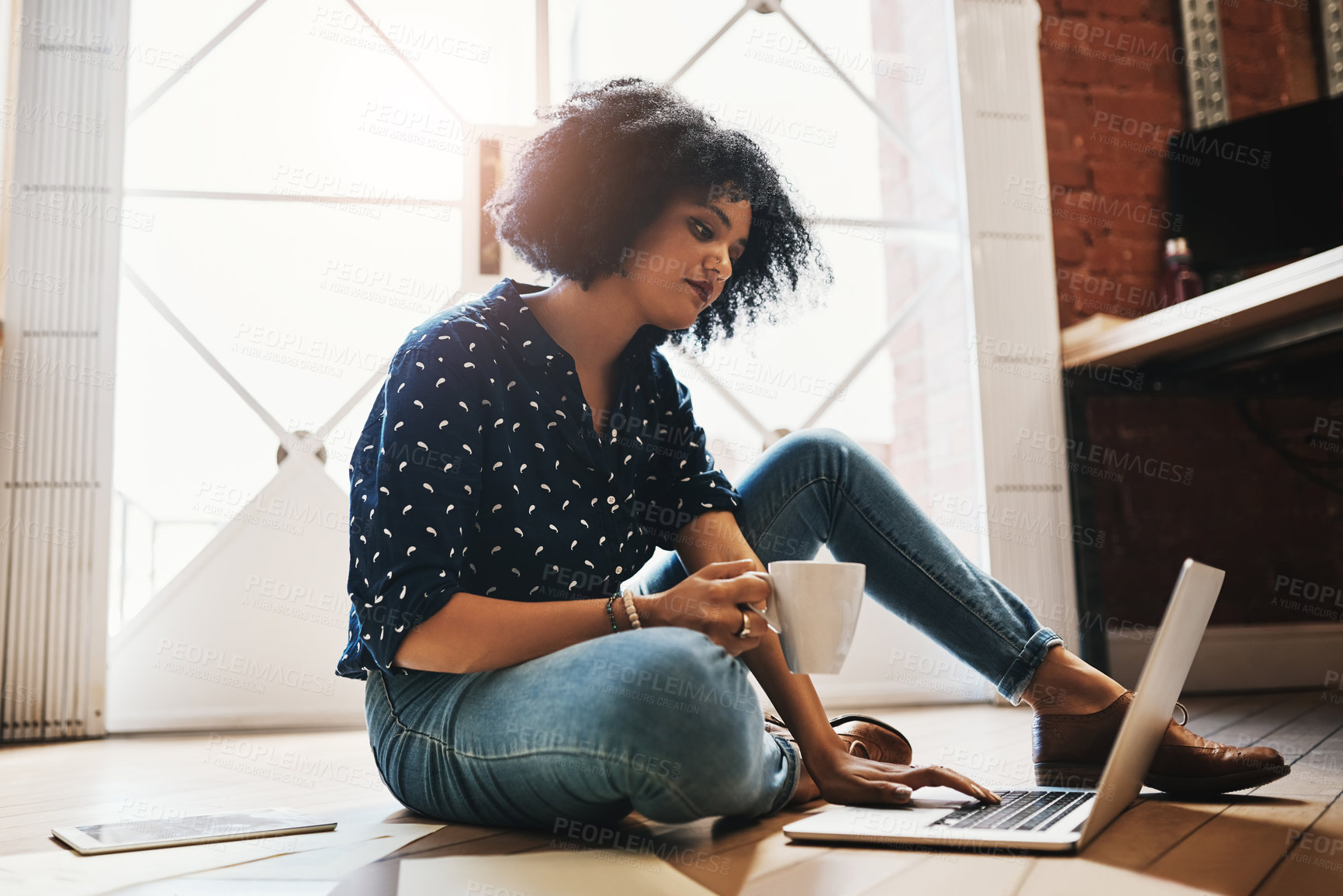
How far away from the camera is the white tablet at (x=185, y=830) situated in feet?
3.19

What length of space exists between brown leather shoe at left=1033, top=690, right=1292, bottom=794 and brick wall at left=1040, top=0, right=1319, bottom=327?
155 centimetres

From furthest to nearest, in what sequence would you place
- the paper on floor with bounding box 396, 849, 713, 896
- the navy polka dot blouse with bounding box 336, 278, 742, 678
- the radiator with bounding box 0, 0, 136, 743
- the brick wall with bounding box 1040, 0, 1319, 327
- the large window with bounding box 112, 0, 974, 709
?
1. the brick wall with bounding box 1040, 0, 1319, 327
2. the large window with bounding box 112, 0, 974, 709
3. the radiator with bounding box 0, 0, 136, 743
4. the navy polka dot blouse with bounding box 336, 278, 742, 678
5. the paper on floor with bounding box 396, 849, 713, 896

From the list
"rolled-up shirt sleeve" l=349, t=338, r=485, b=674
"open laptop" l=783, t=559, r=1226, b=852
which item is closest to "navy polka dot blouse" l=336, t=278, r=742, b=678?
"rolled-up shirt sleeve" l=349, t=338, r=485, b=674

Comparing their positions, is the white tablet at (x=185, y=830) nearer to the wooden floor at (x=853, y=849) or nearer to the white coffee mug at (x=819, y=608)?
the wooden floor at (x=853, y=849)

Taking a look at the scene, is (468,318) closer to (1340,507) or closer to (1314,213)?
(1314,213)

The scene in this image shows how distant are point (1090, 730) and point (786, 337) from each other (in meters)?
1.39

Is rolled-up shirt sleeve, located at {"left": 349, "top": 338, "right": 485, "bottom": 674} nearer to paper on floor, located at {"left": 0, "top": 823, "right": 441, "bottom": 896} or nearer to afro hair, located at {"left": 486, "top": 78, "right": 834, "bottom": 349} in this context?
paper on floor, located at {"left": 0, "top": 823, "right": 441, "bottom": 896}

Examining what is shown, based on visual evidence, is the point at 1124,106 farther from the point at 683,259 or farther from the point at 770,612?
the point at 770,612

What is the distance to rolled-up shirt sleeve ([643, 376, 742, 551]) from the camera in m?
1.23

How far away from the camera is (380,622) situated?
0.89 metres

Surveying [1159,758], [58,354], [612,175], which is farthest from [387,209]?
[1159,758]

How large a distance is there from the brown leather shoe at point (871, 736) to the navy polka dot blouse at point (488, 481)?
27cm

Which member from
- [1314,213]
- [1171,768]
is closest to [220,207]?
[1171,768]

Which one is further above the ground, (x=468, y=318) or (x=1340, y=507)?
(x=468, y=318)
